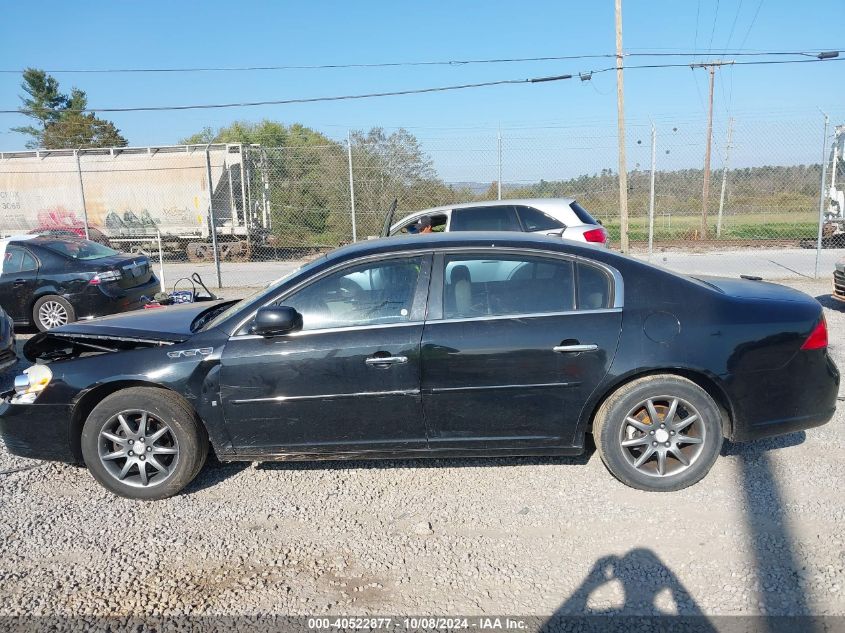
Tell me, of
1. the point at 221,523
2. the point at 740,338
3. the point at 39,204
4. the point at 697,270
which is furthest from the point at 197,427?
the point at 39,204

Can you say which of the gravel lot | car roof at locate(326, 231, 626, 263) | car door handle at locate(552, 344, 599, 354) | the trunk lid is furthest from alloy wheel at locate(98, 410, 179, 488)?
the trunk lid

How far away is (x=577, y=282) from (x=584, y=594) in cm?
175

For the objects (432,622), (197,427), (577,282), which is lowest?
(432,622)

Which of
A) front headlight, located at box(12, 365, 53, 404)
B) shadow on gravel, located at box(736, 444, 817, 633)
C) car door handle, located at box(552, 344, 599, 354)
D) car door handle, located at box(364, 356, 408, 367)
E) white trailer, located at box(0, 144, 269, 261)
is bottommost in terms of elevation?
shadow on gravel, located at box(736, 444, 817, 633)

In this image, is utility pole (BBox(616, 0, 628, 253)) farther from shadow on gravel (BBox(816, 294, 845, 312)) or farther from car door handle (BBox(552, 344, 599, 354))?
car door handle (BBox(552, 344, 599, 354))

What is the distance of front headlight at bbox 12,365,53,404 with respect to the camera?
3.97 metres

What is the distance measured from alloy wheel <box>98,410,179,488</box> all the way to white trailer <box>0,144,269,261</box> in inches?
675

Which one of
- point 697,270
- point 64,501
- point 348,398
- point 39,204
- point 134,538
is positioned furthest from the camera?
point 39,204

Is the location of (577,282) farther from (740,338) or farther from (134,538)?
(134,538)

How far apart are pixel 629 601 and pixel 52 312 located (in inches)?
346

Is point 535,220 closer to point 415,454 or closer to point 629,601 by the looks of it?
point 415,454

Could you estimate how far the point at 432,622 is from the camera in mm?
2770

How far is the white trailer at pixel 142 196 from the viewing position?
2116cm

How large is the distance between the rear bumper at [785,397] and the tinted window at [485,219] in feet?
18.6
